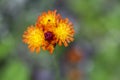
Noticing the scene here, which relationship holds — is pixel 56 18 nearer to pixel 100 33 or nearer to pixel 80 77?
pixel 80 77

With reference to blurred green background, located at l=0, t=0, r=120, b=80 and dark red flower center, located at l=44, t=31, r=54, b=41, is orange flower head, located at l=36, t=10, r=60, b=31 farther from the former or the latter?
blurred green background, located at l=0, t=0, r=120, b=80

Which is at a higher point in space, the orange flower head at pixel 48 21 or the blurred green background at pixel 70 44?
the blurred green background at pixel 70 44

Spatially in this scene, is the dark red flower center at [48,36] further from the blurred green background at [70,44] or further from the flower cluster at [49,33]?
the blurred green background at [70,44]

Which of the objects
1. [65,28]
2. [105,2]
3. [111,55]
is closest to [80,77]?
[111,55]

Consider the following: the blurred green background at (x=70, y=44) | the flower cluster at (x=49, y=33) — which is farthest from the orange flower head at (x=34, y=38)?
the blurred green background at (x=70, y=44)

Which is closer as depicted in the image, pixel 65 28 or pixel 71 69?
pixel 65 28

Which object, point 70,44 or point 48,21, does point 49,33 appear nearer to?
point 48,21
